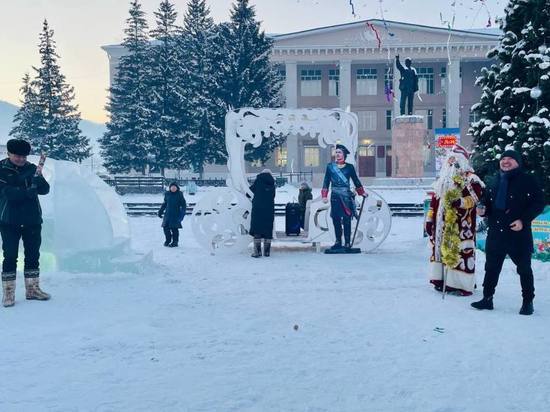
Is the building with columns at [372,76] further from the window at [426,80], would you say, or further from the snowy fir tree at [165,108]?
the snowy fir tree at [165,108]

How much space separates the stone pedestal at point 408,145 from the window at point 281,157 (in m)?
18.1

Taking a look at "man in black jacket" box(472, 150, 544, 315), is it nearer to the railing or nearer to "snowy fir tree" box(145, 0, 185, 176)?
the railing

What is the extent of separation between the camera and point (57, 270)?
773 centimetres

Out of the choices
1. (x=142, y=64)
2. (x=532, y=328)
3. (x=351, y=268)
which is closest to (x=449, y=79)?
(x=142, y=64)

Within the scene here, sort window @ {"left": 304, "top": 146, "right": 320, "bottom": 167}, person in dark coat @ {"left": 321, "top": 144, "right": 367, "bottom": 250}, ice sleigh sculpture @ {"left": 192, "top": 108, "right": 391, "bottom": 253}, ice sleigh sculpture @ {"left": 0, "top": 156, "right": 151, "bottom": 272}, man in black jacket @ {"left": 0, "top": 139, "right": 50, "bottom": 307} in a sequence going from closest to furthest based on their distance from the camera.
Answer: man in black jacket @ {"left": 0, "top": 139, "right": 50, "bottom": 307} < ice sleigh sculpture @ {"left": 0, "top": 156, "right": 151, "bottom": 272} < person in dark coat @ {"left": 321, "top": 144, "right": 367, "bottom": 250} < ice sleigh sculpture @ {"left": 192, "top": 108, "right": 391, "bottom": 253} < window @ {"left": 304, "top": 146, "right": 320, "bottom": 167}

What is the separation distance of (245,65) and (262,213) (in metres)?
26.9

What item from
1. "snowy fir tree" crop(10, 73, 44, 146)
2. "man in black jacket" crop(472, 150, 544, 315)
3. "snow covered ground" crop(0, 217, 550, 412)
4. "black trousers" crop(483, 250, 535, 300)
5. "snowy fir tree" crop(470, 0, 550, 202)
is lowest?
"snow covered ground" crop(0, 217, 550, 412)

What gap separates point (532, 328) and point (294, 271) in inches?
158

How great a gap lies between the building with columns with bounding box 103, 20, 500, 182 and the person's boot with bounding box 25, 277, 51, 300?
39.5 metres

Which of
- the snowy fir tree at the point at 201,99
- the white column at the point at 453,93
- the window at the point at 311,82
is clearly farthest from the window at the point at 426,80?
the snowy fir tree at the point at 201,99

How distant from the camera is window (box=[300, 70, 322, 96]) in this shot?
164ft

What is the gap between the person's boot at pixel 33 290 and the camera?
6.30 meters

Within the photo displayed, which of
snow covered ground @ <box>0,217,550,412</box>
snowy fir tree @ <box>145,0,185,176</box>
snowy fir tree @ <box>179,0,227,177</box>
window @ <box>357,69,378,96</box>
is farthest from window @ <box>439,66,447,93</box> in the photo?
snow covered ground @ <box>0,217,550,412</box>

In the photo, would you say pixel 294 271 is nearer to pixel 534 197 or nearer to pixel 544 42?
pixel 534 197
